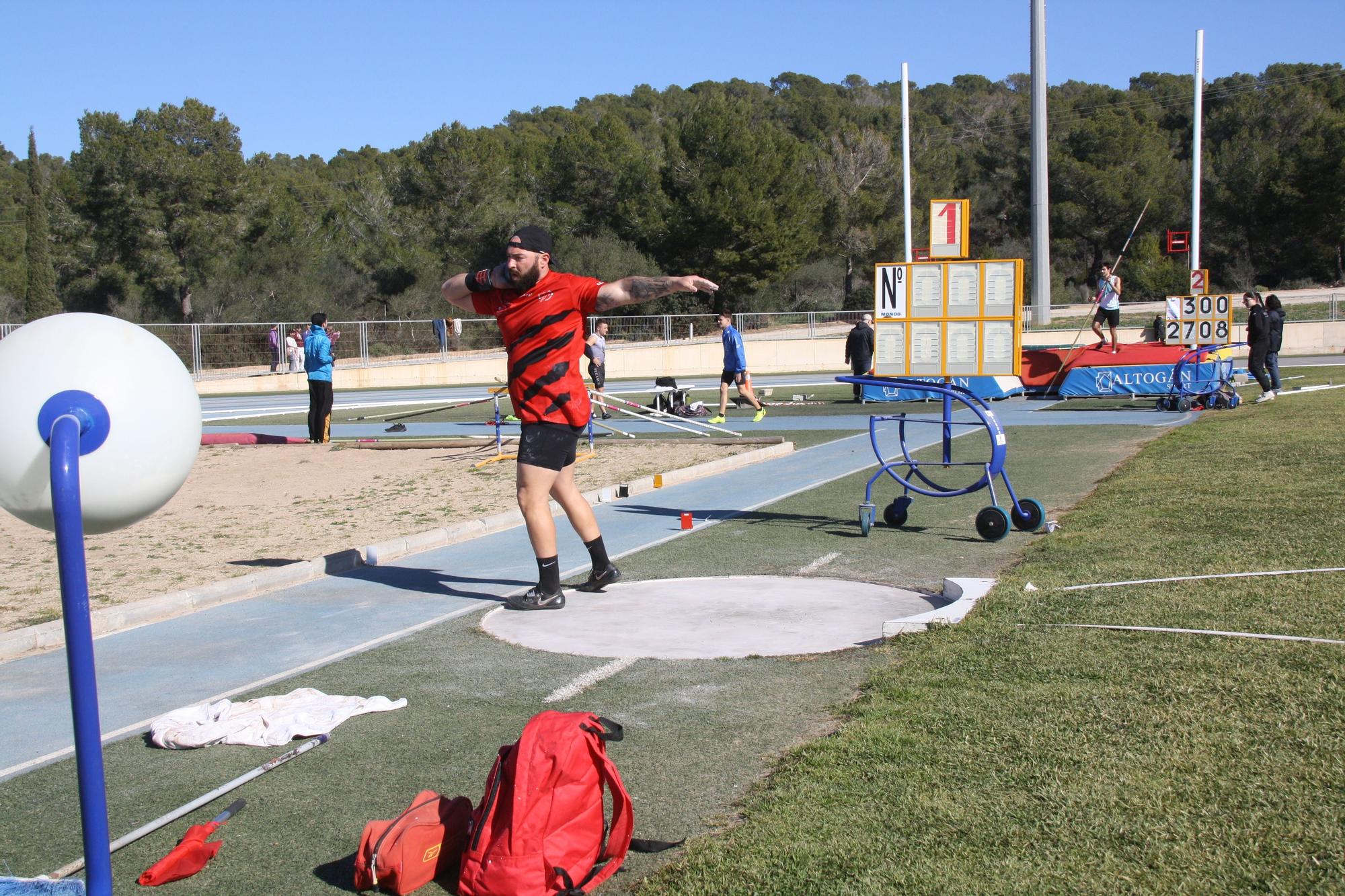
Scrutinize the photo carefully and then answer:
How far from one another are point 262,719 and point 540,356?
2868 mm

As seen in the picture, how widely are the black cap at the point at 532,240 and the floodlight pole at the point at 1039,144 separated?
3776 centimetres

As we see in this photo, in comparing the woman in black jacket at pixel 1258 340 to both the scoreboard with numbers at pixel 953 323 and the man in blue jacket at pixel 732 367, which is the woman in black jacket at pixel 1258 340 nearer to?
the man in blue jacket at pixel 732 367

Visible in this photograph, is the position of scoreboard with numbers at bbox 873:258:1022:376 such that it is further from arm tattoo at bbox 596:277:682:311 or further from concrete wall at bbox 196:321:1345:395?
concrete wall at bbox 196:321:1345:395

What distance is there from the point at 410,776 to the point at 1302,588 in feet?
16.5

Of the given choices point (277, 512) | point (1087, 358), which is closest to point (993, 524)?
point (277, 512)

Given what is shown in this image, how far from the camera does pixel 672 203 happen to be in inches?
2549

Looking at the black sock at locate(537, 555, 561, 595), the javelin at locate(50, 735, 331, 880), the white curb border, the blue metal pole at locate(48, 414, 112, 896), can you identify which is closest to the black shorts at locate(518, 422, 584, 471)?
the black sock at locate(537, 555, 561, 595)

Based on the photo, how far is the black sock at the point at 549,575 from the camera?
7105mm

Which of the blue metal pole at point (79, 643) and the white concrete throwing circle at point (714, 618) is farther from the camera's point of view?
the white concrete throwing circle at point (714, 618)

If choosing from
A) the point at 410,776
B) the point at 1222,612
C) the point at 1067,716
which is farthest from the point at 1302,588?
the point at 410,776

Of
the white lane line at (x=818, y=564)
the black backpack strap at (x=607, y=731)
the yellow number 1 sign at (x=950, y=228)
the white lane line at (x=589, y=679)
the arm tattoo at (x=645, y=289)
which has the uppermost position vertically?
the yellow number 1 sign at (x=950, y=228)

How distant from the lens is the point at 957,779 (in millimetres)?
3916

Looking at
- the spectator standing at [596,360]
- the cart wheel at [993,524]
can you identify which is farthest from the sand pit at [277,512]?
the spectator standing at [596,360]

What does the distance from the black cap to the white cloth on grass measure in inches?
111
